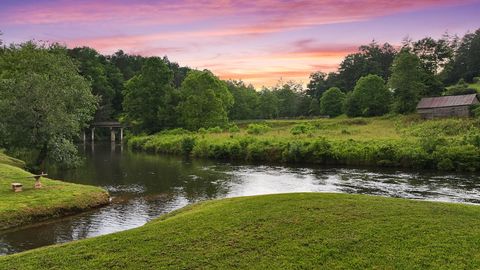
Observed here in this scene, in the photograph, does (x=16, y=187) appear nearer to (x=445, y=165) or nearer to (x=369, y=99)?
(x=445, y=165)

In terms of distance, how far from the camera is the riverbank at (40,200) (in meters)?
20.2

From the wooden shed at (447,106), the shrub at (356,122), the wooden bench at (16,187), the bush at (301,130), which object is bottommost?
the wooden bench at (16,187)

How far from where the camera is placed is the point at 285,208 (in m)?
13.8

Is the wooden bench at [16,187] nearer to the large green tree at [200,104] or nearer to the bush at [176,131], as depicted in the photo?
the bush at [176,131]

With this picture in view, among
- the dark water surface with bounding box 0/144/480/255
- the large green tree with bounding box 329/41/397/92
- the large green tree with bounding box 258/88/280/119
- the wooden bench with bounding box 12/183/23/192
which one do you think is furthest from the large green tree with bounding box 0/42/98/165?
the large green tree with bounding box 329/41/397/92

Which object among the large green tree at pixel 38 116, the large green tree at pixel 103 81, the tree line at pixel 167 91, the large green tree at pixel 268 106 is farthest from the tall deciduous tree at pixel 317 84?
the large green tree at pixel 38 116

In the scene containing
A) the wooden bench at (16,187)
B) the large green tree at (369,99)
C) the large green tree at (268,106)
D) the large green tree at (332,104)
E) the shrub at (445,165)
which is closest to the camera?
the wooden bench at (16,187)

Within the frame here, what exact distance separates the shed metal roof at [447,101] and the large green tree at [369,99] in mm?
9800

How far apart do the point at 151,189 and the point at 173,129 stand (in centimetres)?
4899

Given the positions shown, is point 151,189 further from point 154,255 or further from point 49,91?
point 154,255

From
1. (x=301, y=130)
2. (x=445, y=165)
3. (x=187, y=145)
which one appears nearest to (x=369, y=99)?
(x=301, y=130)

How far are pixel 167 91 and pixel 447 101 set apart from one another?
52.4 m

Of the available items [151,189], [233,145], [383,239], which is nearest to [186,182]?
[151,189]

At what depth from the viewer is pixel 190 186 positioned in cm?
3188
